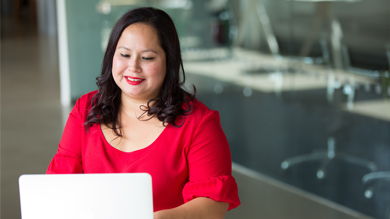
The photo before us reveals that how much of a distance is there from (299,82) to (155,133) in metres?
2.29

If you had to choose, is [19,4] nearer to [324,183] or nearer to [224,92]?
[224,92]

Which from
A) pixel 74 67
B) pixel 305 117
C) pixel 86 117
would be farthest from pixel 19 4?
pixel 86 117

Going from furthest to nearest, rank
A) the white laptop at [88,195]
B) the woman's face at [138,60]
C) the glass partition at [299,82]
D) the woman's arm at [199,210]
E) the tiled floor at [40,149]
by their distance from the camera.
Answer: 1. the tiled floor at [40,149]
2. the glass partition at [299,82]
3. the woman's face at [138,60]
4. the woman's arm at [199,210]
5. the white laptop at [88,195]

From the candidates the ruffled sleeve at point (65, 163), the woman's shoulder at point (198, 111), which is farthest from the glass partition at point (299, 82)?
the ruffled sleeve at point (65, 163)

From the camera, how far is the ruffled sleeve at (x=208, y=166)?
1382 mm

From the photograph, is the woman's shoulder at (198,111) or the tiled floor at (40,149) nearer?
the woman's shoulder at (198,111)

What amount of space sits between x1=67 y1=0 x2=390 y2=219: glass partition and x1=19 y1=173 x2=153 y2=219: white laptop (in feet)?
7.62

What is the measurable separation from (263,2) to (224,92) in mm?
960

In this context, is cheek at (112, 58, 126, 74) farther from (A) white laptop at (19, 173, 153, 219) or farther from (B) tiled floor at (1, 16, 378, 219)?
(B) tiled floor at (1, 16, 378, 219)

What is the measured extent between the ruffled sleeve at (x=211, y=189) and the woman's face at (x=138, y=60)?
12.9 inches

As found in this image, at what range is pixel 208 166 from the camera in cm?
140

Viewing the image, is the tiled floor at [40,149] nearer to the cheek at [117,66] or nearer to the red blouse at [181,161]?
the red blouse at [181,161]

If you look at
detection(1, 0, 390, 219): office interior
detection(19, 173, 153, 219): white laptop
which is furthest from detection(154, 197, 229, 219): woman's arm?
detection(1, 0, 390, 219): office interior

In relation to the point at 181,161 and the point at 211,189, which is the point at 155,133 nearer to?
the point at 181,161
